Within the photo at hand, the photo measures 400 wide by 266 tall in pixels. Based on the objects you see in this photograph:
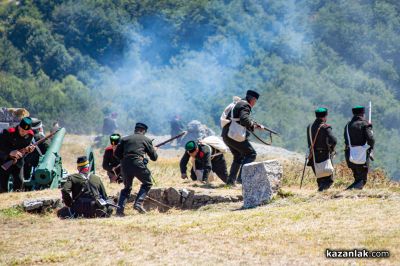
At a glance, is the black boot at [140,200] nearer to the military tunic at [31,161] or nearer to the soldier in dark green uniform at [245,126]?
the soldier in dark green uniform at [245,126]

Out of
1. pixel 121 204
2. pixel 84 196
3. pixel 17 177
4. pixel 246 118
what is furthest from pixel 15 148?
pixel 246 118

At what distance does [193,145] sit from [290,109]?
33101 millimetres

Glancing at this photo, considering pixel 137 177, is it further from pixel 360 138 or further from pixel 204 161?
pixel 360 138

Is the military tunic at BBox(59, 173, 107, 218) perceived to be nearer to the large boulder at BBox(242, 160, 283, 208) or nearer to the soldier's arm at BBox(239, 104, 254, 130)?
the large boulder at BBox(242, 160, 283, 208)

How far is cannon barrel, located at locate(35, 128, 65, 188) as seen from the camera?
18.7 meters

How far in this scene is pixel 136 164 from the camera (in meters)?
16.1

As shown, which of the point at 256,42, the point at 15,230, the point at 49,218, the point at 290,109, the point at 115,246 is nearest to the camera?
the point at 115,246

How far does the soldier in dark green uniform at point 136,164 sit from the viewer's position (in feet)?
52.9

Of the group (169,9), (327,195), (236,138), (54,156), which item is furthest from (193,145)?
(169,9)

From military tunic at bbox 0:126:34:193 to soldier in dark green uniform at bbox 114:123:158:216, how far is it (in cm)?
320

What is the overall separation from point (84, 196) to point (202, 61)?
39081 millimetres

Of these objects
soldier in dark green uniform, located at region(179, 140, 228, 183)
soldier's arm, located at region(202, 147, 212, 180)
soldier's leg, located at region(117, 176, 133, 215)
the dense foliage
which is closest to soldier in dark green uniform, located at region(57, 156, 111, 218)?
soldier's leg, located at region(117, 176, 133, 215)

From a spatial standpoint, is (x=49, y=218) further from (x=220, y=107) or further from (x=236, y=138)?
(x=220, y=107)

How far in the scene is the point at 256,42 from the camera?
56.1 m
